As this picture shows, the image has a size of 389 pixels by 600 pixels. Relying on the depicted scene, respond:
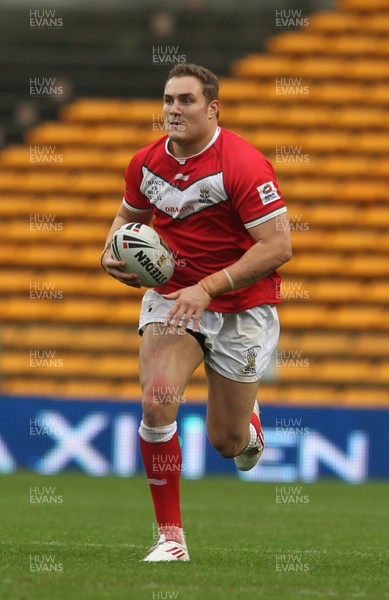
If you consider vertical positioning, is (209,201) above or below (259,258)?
above

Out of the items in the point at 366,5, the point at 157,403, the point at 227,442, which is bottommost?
the point at 227,442

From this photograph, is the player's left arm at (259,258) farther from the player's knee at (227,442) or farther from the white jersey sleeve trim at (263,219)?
the player's knee at (227,442)


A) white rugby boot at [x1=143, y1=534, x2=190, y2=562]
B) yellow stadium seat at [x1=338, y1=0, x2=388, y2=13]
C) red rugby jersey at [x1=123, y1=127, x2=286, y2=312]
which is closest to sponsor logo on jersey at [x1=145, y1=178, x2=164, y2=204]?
red rugby jersey at [x1=123, y1=127, x2=286, y2=312]

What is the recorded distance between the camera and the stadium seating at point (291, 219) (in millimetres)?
13680

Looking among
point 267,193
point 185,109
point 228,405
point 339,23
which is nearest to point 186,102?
point 185,109

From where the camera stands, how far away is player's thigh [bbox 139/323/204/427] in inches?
215

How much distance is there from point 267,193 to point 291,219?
8.87 metres

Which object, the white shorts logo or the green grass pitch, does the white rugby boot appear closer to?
the green grass pitch

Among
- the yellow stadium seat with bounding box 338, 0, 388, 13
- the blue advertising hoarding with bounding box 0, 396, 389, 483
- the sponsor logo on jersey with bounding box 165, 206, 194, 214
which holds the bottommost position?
the blue advertising hoarding with bounding box 0, 396, 389, 483

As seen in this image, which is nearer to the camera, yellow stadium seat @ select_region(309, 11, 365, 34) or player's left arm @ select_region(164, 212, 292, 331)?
player's left arm @ select_region(164, 212, 292, 331)

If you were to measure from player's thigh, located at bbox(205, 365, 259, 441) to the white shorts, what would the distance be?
38mm

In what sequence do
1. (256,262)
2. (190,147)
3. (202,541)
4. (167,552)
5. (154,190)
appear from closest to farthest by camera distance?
(167,552) → (256,262) → (190,147) → (154,190) → (202,541)

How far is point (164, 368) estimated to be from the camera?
217 inches

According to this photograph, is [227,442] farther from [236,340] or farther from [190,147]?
[190,147]
